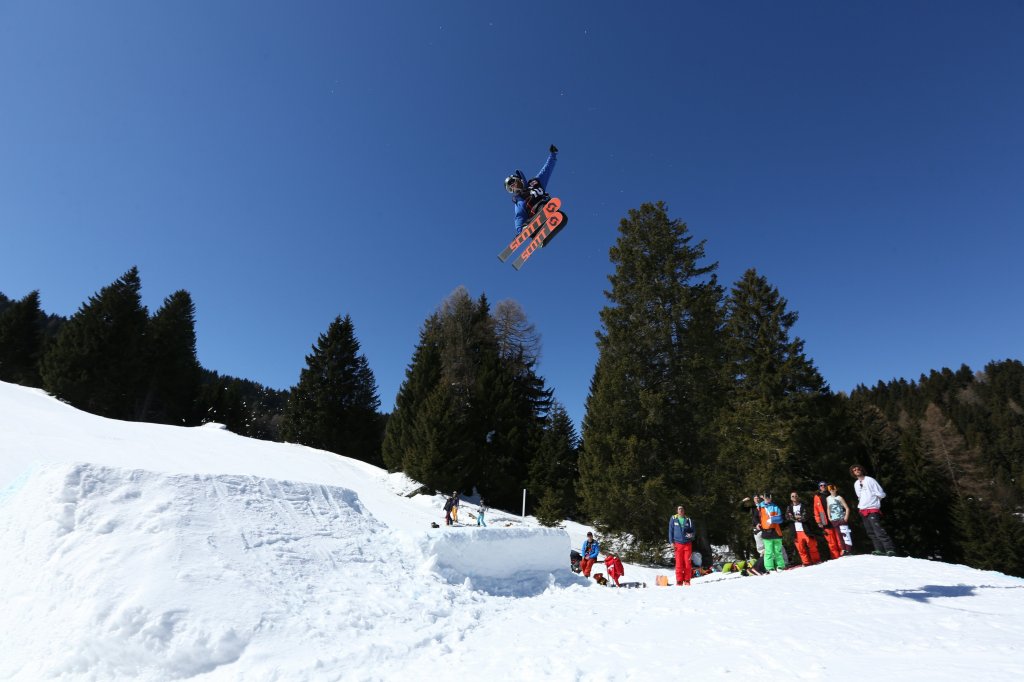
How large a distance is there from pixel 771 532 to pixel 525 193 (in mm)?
10295

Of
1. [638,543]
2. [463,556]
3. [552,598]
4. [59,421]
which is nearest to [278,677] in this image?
[463,556]

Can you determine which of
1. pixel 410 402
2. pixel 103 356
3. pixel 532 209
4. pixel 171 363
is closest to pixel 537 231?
pixel 532 209

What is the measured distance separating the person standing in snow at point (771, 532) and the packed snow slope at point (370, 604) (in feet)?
3.91

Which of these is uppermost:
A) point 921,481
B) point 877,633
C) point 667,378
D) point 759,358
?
point 759,358

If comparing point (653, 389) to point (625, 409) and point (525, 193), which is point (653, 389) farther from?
point (525, 193)

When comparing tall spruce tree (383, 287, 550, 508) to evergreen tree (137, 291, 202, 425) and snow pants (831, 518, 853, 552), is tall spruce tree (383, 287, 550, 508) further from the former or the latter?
evergreen tree (137, 291, 202, 425)

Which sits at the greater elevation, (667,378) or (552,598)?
(667,378)

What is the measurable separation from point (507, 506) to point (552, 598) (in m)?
22.5

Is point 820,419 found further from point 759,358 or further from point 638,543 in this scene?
point 638,543

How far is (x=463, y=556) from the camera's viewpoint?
29.4ft

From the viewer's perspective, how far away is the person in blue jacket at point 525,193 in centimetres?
1208

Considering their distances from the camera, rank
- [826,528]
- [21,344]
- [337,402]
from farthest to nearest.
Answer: [21,344] < [337,402] < [826,528]

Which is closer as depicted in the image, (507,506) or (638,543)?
(638,543)

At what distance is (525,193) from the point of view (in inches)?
479
